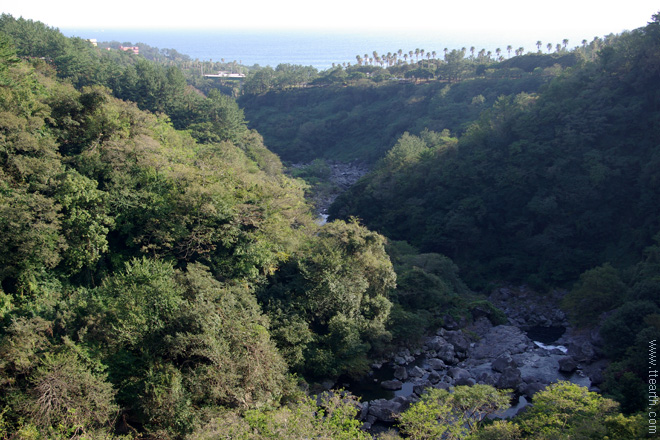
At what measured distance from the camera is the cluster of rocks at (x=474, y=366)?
64.3ft

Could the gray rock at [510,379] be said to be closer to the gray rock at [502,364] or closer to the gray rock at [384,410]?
the gray rock at [502,364]

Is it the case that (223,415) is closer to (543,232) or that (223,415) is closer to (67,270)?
(67,270)

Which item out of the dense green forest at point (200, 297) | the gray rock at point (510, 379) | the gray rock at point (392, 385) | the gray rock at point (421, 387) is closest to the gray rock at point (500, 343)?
the dense green forest at point (200, 297)

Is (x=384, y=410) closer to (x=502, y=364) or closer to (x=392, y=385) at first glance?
(x=392, y=385)

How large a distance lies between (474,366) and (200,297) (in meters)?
13.4

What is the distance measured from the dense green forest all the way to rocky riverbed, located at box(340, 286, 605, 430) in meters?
1.09

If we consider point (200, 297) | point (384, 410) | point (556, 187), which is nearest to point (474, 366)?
point (384, 410)

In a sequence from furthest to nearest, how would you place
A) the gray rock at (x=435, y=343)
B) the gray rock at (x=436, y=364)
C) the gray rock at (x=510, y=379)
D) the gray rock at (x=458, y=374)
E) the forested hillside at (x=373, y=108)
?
1. the forested hillside at (x=373, y=108)
2. the gray rock at (x=435, y=343)
3. the gray rock at (x=436, y=364)
4. the gray rock at (x=458, y=374)
5. the gray rock at (x=510, y=379)

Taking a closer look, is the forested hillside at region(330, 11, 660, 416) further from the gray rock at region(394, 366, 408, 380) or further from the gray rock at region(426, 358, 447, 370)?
the gray rock at region(394, 366, 408, 380)

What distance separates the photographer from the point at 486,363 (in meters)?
22.4

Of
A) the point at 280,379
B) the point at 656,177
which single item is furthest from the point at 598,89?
the point at 280,379

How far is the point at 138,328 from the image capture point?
16.1m

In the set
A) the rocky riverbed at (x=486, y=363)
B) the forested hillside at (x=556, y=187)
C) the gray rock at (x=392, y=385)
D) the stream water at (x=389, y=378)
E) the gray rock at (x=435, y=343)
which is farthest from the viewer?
the forested hillside at (x=556, y=187)

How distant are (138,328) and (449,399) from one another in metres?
10.9
